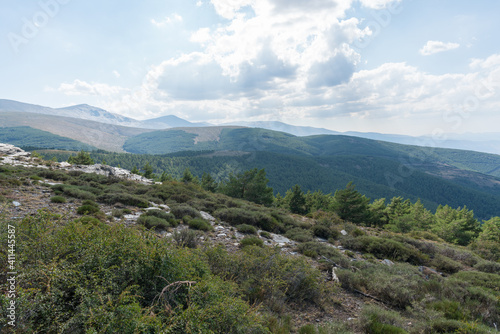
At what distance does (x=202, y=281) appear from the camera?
409cm

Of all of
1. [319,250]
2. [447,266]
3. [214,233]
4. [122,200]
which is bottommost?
[447,266]

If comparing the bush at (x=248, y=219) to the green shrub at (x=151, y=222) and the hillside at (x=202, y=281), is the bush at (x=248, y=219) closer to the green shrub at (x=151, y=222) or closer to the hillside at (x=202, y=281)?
the hillside at (x=202, y=281)

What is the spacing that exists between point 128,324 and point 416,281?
907cm

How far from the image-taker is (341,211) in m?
29.9

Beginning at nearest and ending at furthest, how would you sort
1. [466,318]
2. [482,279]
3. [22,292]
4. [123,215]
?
[22,292], [466,318], [482,279], [123,215]

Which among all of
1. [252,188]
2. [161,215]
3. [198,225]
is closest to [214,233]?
[198,225]

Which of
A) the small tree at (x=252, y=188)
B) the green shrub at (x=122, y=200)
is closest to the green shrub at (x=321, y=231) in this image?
the green shrub at (x=122, y=200)

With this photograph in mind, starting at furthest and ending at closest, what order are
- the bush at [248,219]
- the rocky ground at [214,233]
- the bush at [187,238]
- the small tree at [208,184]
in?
the small tree at [208,184] → the bush at [248,219] → the bush at [187,238] → the rocky ground at [214,233]

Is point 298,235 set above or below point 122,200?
below

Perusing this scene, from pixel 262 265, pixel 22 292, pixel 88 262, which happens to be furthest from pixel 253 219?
pixel 22 292

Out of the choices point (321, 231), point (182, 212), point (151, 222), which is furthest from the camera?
point (321, 231)

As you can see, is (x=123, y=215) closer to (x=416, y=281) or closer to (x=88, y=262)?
(x=88, y=262)

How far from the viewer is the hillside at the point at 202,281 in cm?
311

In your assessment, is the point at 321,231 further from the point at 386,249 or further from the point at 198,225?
the point at 198,225
